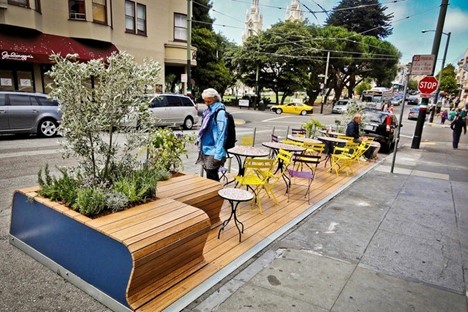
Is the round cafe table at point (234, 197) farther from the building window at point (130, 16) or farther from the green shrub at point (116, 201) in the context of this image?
the building window at point (130, 16)

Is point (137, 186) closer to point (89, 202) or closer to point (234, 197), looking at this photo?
point (89, 202)

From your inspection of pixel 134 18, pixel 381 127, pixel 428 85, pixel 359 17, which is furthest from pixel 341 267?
pixel 359 17

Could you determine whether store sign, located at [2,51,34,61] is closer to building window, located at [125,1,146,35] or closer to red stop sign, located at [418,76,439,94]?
building window, located at [125,1,146,35]

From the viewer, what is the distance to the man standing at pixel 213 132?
4805 mm

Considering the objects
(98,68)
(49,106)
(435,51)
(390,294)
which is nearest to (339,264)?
(390,294)

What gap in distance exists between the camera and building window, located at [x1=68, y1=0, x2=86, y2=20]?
1539cm

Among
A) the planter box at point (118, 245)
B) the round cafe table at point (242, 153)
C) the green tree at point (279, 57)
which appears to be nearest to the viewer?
the planter box at point (118, 245)

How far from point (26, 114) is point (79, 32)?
692cm

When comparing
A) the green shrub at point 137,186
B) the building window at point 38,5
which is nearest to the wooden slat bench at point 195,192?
the green shrub at point 137,186

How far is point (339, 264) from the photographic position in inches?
154

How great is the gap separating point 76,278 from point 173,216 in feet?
3.80

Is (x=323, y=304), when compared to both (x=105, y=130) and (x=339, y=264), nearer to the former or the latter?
(x=339, y=264)

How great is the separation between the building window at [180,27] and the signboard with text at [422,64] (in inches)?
618

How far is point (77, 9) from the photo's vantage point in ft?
50.8
